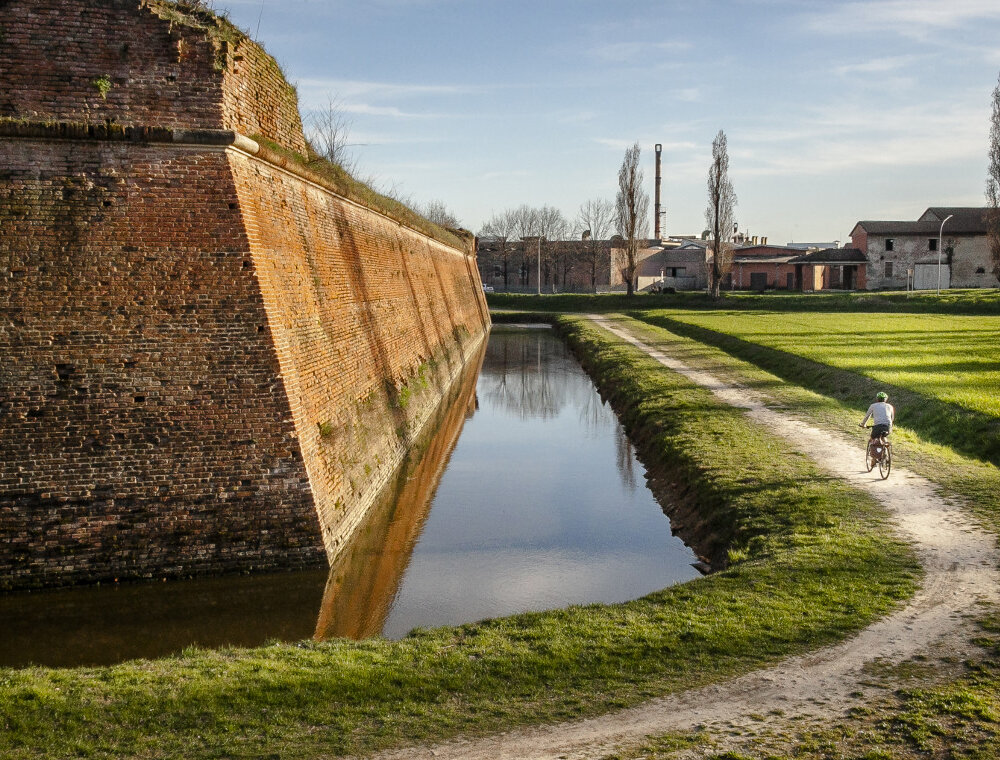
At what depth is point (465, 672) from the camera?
5922 millimetres

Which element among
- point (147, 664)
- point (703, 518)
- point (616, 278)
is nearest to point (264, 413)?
point (147, 664)

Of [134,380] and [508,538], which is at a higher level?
[134,380]

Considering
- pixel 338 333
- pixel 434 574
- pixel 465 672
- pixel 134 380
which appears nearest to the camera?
pixel 465 672

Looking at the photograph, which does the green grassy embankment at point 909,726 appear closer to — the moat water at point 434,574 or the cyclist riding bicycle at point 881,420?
the moat water at point 434,574

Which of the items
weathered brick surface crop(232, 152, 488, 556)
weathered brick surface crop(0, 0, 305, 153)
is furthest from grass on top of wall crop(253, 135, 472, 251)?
weathered brick surface crop(0, 0, 305, 153)

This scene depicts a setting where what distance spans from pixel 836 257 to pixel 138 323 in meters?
62.6

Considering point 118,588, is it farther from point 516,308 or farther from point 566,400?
point 516,308

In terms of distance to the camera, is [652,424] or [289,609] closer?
[289,609]

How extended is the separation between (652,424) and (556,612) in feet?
30.7

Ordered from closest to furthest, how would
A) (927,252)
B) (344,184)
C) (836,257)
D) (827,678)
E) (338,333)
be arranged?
(827,678) → (338,333) → (344,184) → (927,252) → (836,257)

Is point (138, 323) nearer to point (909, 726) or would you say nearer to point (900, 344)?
point (909, 726)

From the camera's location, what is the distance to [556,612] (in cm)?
719

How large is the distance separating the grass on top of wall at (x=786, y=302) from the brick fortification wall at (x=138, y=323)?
136ft

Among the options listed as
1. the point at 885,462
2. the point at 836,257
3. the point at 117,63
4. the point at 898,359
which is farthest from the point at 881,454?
the point at 836,257
